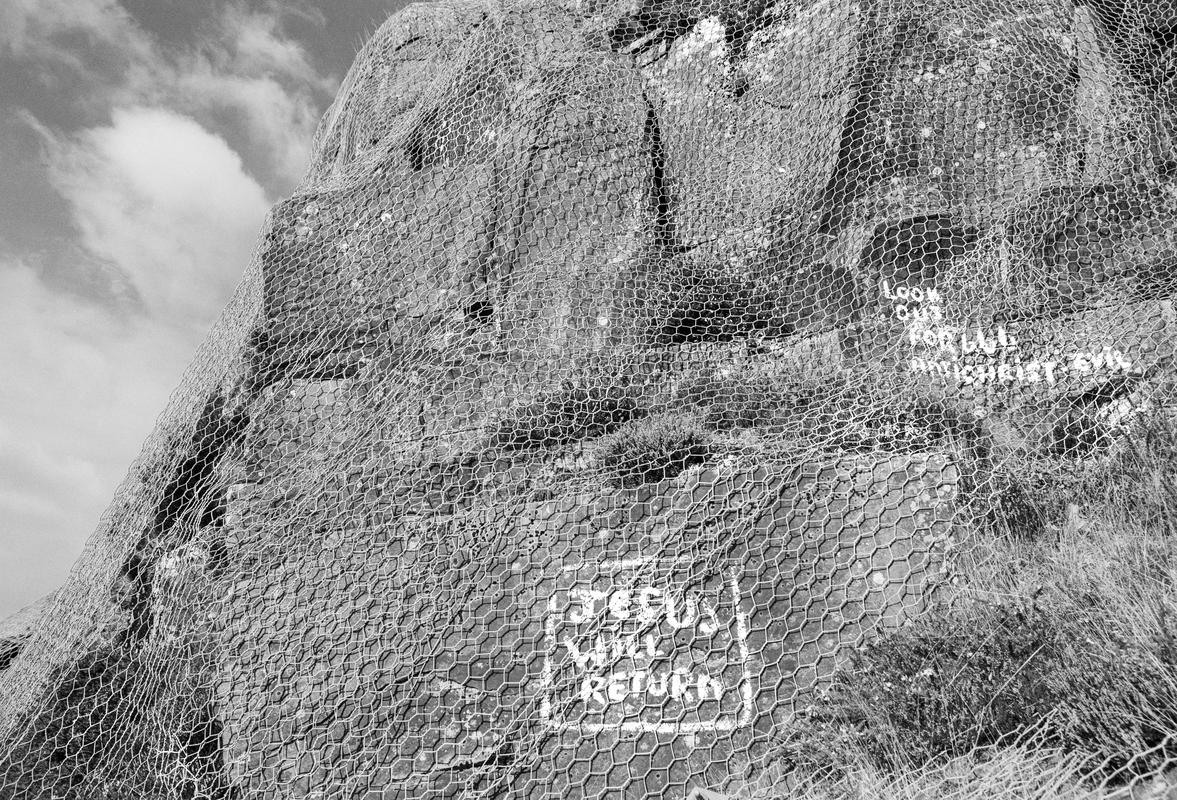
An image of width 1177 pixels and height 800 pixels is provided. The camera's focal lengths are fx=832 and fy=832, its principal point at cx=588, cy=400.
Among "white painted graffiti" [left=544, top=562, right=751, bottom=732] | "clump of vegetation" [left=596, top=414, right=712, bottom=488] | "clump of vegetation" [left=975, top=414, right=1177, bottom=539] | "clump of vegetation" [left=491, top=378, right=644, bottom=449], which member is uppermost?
"clump of vegetation" [left=491, top=378, right=644, bottom=449]

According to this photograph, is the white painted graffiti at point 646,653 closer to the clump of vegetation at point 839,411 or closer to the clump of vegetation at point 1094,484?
the clump of vegetation at point 839,411

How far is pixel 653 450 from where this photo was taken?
3.38m

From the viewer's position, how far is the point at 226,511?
363 cm

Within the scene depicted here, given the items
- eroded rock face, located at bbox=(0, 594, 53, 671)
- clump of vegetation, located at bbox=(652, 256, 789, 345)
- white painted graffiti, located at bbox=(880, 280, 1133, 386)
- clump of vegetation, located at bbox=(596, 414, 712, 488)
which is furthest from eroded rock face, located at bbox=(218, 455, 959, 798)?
eroded rock face, located at bbox=(0, 594, 53, 671)

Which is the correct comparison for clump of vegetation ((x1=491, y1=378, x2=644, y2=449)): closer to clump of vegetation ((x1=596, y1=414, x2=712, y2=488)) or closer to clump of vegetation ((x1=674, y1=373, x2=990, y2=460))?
→ clump of vegetation ((x1=596, y1=414, x2=712, y2=488))

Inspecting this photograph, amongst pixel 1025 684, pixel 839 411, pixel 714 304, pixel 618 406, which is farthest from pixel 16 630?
pixel 1025 684

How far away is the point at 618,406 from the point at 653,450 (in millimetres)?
284

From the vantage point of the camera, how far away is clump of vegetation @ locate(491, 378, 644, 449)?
11.5 feet

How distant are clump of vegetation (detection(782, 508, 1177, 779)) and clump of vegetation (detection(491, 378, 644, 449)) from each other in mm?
1439

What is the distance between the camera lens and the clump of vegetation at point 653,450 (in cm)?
335

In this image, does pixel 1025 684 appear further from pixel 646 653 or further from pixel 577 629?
pixel 577 629

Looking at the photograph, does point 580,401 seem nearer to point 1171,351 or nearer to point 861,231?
point 861,231

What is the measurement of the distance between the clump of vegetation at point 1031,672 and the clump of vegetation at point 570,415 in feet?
4.72

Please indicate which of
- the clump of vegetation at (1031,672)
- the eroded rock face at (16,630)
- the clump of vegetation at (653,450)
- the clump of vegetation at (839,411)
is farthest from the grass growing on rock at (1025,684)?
the eroded rock face at (16,630)
